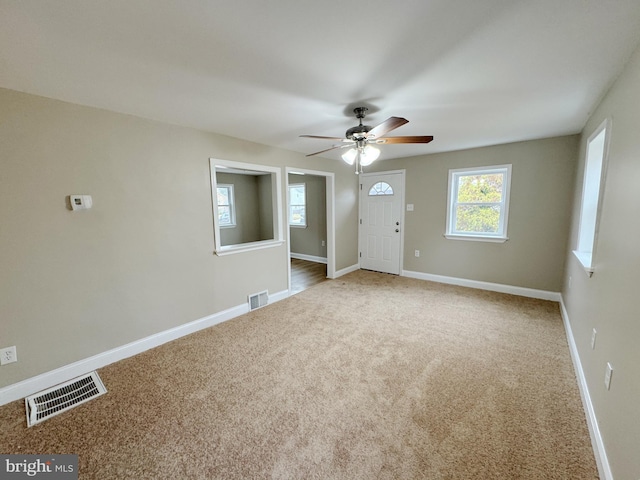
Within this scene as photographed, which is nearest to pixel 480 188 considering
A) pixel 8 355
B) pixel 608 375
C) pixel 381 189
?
pixel 381 189

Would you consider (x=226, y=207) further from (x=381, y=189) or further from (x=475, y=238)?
(x=475, y=238)

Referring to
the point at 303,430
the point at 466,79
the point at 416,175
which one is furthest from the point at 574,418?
the point at 416,175

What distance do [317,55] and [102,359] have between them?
3054 mm

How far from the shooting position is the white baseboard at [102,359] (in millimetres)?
1975

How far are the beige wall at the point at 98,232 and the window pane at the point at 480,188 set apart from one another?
3.59m

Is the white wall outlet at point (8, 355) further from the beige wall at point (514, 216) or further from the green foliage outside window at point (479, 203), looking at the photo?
the green foliage outside window at point (479, 203)

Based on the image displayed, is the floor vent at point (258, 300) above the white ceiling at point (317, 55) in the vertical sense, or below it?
below

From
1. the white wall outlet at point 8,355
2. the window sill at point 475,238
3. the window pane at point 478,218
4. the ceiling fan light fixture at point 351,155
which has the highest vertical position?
the ceiling fan light fixture at point 351,155

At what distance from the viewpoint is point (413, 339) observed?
2752mm

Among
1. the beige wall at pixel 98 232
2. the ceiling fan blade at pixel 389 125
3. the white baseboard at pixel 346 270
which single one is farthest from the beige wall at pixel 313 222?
the ceiling fan blade at pixel 389 125

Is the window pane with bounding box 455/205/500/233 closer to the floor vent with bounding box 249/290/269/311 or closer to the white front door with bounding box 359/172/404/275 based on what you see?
the white front door with bounding box 359/172/404/275

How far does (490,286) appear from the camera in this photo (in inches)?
163

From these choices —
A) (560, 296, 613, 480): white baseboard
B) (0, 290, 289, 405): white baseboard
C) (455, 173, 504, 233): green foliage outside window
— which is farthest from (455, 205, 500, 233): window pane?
(0, 290, 289, 405): white baseboard

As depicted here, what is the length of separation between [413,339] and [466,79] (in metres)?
2.38
